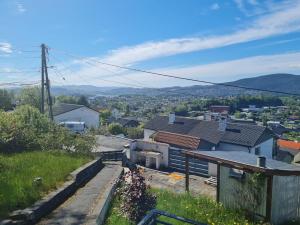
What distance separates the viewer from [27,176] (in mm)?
9625

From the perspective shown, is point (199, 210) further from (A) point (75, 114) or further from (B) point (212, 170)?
(A) point (75, 114)

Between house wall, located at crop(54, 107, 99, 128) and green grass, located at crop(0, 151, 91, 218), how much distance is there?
1299 inches

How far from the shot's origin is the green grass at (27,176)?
7.76 metres

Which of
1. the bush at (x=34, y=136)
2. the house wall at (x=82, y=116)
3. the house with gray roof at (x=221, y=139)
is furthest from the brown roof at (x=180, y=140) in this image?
the house wall at (x=82, y=116)

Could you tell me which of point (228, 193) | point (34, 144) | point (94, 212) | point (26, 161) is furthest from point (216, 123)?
point (94, 212)

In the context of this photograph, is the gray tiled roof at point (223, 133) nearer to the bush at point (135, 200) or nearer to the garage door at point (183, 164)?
the garage door at point (183, 164)

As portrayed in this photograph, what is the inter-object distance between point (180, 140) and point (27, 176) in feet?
69.1

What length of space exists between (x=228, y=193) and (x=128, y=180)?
7.07 meters

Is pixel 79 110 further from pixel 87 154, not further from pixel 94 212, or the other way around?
pixel 94 212

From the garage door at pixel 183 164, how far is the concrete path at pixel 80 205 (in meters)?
13.7

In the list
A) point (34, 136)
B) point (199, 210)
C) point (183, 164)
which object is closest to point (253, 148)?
point (183, 164)

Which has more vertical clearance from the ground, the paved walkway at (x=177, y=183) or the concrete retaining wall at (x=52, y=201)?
the concrete retaining wall at (x=52, y=201)

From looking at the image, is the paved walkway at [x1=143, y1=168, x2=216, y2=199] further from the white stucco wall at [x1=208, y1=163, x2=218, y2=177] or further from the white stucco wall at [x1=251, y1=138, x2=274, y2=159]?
the white stucco wall at [x1=251, y1=138, x2=274, y2=159]

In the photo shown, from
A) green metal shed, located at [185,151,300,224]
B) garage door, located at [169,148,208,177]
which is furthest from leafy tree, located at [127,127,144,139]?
green metal shed, located at [185,151,300,224]
